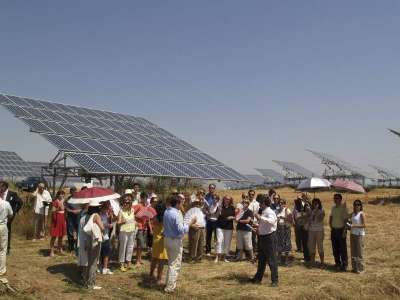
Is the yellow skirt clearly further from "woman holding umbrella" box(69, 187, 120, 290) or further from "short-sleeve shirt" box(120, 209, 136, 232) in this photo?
"short-sleeve shirt" box(120, 209, 136, 232)

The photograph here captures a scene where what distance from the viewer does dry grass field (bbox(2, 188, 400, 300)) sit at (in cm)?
841

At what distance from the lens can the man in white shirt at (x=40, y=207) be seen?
42.0 feet

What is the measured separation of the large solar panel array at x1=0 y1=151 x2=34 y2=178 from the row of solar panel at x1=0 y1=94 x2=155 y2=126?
14721 millimetres

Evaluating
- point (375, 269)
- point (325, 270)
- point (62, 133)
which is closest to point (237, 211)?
point (325, 270)

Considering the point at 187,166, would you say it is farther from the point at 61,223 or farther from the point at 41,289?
the point at 41,289

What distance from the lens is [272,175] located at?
62.8 metres

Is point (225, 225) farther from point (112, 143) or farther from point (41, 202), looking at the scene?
point (112, 143)

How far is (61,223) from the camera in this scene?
444 inches

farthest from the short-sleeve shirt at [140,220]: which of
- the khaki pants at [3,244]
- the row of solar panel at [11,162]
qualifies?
the row of solar panel at [11,162]

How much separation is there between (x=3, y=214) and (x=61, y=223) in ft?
8.71

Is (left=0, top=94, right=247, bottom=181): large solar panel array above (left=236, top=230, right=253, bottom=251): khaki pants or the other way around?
above

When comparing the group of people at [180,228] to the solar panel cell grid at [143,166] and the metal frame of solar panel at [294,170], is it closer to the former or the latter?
the solar panel cell grid at [143,166]

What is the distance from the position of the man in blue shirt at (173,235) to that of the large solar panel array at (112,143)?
296 inches

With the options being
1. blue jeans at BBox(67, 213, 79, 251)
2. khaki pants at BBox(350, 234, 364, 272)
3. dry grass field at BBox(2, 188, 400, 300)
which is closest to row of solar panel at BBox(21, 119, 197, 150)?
blue jeans at BBox(67, 213, 79, 251)
